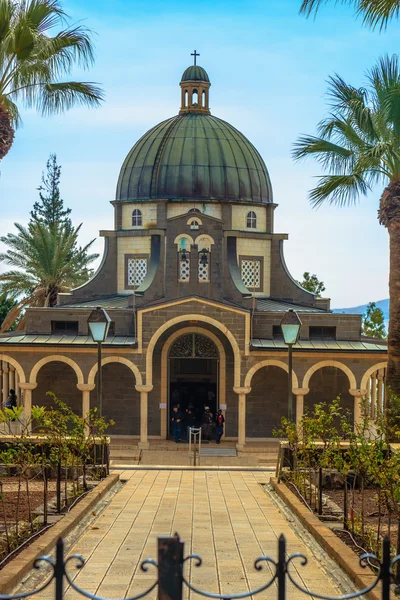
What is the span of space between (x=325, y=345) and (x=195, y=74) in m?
15.8

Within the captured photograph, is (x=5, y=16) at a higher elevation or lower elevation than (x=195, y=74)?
lower

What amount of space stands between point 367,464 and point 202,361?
28.3 meters

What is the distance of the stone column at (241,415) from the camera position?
37.2 meters

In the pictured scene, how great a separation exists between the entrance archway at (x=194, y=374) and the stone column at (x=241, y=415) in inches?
92.5

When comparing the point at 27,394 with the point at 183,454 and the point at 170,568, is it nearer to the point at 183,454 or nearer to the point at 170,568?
the point at 183,454

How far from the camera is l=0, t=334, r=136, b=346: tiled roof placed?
37.8m

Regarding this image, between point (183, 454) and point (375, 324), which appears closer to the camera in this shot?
point (183, 454)

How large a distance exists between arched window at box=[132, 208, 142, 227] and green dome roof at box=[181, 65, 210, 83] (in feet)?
23.3

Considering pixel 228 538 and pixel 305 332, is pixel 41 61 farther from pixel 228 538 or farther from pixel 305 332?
pixel 305 332

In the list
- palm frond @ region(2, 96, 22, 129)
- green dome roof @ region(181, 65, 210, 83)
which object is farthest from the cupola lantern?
palm frond @ region(2, 96, 22, 129)

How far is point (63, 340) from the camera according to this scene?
38.5 m

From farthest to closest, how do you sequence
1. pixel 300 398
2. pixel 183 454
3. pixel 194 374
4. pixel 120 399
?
pixel 194 374, pixel 120 399, pixel 300 398, pixel 183 454

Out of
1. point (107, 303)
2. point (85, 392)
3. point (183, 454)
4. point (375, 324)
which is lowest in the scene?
point (183, 454)

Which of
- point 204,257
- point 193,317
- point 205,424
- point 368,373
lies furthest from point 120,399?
point 368,373
